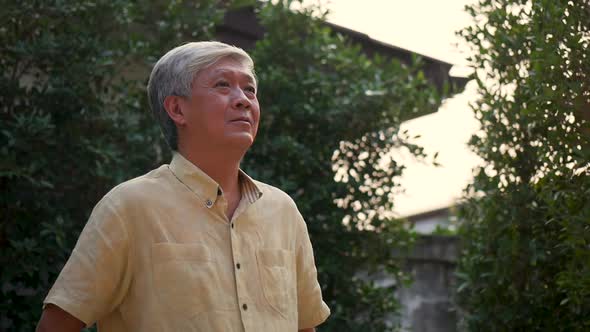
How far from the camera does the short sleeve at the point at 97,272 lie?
2.61 m

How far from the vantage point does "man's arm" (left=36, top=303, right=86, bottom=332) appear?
2.60m

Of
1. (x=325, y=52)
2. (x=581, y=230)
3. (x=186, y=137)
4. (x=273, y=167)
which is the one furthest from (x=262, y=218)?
(x=325, y=52)

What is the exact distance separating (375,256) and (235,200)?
4.27 m

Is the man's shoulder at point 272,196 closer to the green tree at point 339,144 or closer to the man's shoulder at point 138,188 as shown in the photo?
the man's shoulder at point 138,188

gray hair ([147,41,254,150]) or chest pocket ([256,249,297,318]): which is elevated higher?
gray hair ([147,41,254,150])

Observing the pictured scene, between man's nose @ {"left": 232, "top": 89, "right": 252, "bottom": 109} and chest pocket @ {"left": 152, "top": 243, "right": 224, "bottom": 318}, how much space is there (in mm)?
464

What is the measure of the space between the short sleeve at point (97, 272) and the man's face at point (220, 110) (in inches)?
14.8

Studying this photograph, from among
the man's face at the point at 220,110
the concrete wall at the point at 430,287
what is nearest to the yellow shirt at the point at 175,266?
the man's face at the point at 220,110

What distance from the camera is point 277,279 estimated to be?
2.80 m

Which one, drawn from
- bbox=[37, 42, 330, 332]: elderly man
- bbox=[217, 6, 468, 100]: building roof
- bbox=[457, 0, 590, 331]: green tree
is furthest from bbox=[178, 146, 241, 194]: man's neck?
bbox=[217, 6, 468, 100]: building roof

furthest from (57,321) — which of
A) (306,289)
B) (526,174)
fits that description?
(526,174)

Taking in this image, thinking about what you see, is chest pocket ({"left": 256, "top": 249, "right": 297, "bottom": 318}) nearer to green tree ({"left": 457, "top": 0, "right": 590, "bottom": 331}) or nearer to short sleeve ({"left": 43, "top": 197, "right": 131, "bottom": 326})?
short sleeve ({"left": 43, "top": 197, "right": 131, "bottom": 326})

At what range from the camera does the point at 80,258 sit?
264 cm

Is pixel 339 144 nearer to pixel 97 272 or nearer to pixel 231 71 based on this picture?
pixel 231 71
